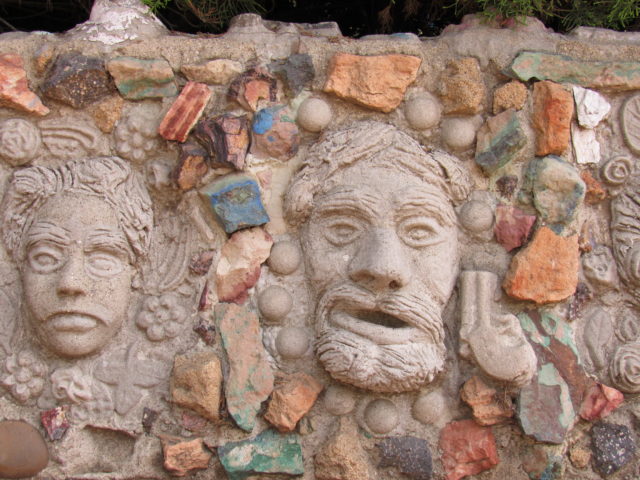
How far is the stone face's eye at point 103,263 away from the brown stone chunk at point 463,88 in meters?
1.12

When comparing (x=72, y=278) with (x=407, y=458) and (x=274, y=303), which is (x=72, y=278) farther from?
(x=407, y=458)

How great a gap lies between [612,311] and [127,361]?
1514mm

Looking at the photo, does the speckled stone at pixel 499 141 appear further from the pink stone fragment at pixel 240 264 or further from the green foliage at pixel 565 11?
the pink stone fragment at pixel 240 264

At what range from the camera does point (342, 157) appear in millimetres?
2857

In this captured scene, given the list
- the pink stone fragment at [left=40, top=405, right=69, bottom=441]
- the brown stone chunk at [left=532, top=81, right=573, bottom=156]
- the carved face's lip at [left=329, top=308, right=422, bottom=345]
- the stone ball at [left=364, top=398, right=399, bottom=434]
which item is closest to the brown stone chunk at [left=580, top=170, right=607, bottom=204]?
the brown stone chunk at [left=532, top=81, right=573, bottom=156]

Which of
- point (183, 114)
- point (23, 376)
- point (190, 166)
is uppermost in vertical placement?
point (183, 114)

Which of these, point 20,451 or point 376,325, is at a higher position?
point 376,325

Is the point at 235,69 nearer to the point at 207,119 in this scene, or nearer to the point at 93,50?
the point at 207,119

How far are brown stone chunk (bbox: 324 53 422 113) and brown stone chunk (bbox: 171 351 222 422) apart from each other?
91cm

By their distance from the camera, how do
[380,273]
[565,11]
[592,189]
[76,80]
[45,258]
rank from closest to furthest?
[380,273] < [45,258] < [76,80] < [592,189] < [565,11]

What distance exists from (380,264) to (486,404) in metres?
0.52

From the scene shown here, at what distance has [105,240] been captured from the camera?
109 inches

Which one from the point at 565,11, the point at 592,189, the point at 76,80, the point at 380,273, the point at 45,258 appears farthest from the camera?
the point at 565,11

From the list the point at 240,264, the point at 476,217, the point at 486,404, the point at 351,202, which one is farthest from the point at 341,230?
the point at 486,404
